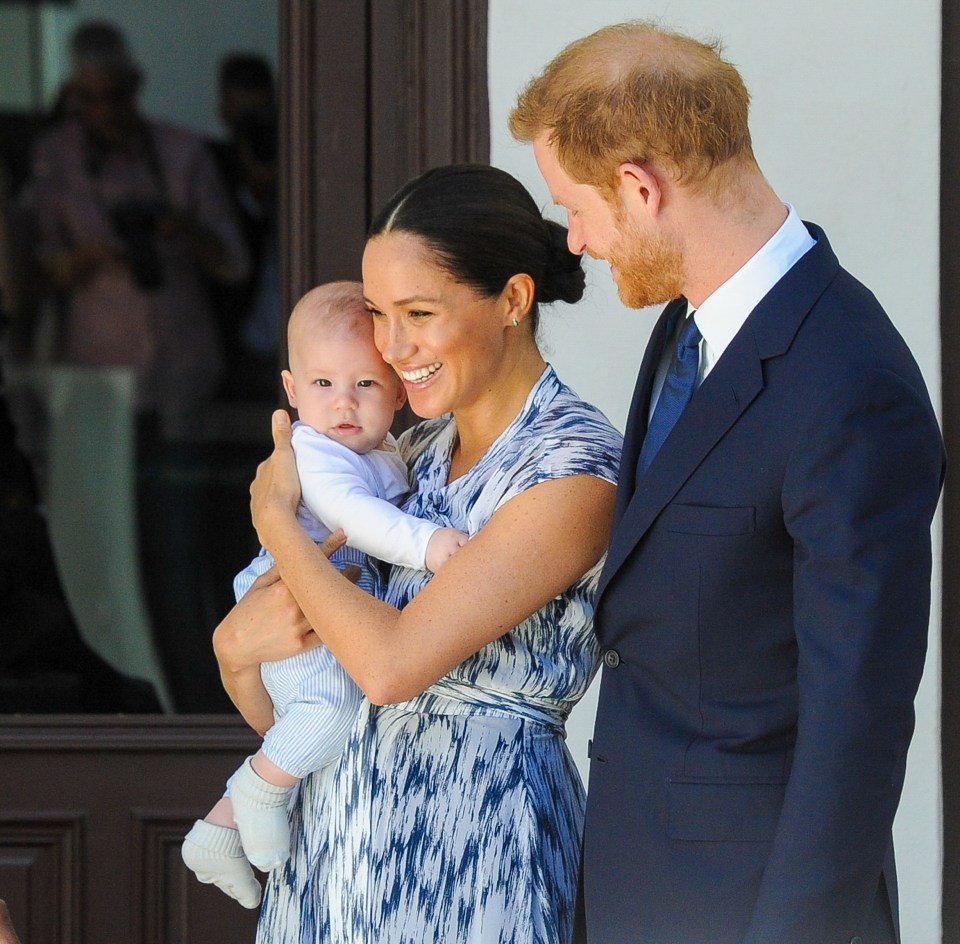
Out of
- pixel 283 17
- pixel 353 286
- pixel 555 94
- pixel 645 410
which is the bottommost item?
pixel 645 410

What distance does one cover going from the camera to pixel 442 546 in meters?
2.03

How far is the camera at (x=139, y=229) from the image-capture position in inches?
190

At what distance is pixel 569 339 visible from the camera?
307cm

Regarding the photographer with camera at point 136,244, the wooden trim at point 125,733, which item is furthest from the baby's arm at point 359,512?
the photographer with camera at point 136,244

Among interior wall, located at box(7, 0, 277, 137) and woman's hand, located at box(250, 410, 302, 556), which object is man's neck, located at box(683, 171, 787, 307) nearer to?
woman's hand, located at box(250, 410, 302, 556)

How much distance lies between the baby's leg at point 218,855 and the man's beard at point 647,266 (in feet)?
3.51

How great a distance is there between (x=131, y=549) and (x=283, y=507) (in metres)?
2.40

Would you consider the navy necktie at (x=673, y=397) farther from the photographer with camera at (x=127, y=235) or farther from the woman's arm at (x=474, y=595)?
the photographer with camera at (x=127, y=235)

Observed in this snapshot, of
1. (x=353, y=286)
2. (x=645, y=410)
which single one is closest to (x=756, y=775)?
(x=645, y=410)

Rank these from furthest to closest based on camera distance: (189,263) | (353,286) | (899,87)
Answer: (189,263) → (899,87) → (353,286)

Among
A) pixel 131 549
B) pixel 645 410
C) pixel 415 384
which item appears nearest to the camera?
pixel 645 410

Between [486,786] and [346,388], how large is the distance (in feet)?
2.17

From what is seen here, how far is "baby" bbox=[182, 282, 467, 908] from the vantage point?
82.7 inches

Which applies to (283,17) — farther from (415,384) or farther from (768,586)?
(768,586)
